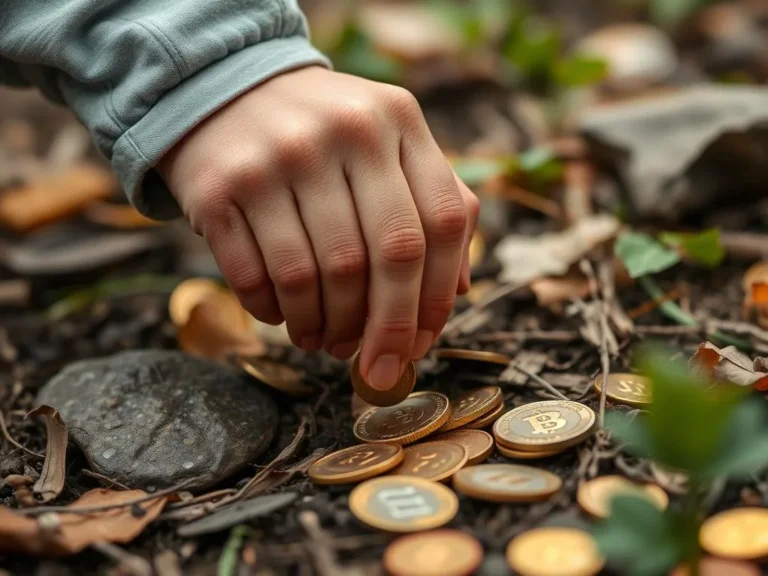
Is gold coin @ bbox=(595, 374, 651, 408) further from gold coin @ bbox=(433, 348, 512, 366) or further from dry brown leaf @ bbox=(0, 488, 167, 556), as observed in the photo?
dry brown leaf @ bbox=(0, 488, 167, 556)

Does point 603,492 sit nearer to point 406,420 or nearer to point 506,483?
point 506,483

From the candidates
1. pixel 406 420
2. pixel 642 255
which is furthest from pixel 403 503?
pixel 642 255

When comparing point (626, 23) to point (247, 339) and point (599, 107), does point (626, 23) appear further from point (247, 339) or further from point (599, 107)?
point (247, 339)

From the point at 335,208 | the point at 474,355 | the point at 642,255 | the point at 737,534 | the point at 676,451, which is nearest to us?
Answer: the point at 676,451

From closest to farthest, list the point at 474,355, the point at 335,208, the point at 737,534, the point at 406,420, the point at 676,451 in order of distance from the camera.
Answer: the point at 676,451 < the point at 737,534 < the point at 335,208 < the point at 406,420 < the point at 474,355

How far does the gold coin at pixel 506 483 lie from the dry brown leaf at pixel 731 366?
0.28 meters

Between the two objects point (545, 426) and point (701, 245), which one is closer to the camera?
point (545, 426)

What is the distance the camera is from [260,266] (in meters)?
1.01

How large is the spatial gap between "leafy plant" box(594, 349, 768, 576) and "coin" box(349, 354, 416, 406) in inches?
16.1

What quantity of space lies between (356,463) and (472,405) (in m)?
0.20

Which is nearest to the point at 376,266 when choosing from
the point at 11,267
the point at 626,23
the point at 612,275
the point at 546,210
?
the point at 612,275

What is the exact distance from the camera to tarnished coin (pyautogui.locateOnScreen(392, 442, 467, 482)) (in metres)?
0.94

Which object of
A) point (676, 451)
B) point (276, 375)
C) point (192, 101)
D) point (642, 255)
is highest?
point (192, 101)

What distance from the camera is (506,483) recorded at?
90cm
